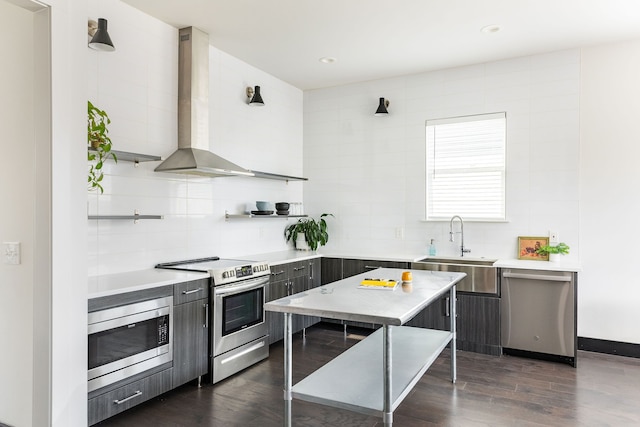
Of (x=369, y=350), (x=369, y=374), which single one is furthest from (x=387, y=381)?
(x=369, y=350)

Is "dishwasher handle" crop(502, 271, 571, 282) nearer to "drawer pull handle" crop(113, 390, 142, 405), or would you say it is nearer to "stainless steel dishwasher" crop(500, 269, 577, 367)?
"stainless steel dishwasher" crop(500, 269, 577, 367)

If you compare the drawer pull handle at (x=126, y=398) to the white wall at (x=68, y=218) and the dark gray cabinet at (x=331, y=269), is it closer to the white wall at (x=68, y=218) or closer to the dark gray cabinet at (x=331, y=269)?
the white wall at (x=68, y=218)

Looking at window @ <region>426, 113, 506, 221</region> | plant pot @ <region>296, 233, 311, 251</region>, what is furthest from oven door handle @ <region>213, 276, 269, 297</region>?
window @ <region>426, 113, 506, 221</region>

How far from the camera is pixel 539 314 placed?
4.11m

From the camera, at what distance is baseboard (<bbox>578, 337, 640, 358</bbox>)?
13.8 ft

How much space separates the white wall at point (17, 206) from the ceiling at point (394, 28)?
1181 millimetres

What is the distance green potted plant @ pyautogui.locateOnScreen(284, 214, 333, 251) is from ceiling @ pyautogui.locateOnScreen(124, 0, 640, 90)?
6.28 feet

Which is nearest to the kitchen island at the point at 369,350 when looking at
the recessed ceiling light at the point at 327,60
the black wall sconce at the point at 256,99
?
the black wall sconce at the point at 256,99

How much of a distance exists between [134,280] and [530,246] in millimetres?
3830

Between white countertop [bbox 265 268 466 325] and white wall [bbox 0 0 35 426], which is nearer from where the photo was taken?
white countertop [bbox 265 268 466 325]

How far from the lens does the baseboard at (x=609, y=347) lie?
4.20m

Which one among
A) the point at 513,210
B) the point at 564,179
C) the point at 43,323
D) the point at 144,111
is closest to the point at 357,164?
the point at 513,210

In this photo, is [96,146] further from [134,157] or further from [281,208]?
[281,208]

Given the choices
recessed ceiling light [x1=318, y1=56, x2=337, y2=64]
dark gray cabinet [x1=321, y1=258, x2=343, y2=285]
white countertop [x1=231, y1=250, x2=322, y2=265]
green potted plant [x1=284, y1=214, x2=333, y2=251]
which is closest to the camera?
white countertop [x1=231, y1=250, x2=322, y2=265]
